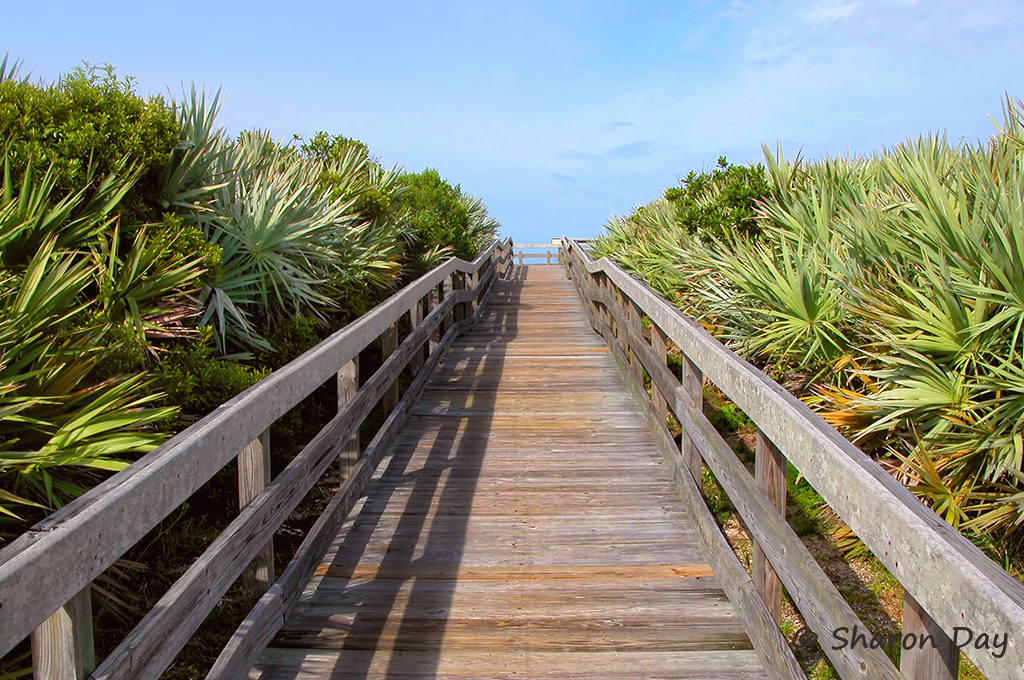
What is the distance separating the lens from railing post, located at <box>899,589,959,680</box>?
1.77 m

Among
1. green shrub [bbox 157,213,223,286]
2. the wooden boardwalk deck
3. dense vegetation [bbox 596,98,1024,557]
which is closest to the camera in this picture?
the wooden boardwalk deck

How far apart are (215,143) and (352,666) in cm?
430

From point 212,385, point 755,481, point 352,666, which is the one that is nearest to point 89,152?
point 212,385

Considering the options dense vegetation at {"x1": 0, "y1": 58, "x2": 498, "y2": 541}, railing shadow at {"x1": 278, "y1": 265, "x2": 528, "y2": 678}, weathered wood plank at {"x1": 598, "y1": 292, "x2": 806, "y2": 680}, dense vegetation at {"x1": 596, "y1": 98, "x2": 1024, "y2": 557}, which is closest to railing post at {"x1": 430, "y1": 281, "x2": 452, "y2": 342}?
dense vegetation at {"x1": 0, "y1": 58, "x2": 498, "y2": 541}

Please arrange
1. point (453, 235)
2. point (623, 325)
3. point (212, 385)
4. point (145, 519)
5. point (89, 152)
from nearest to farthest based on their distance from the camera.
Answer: point (145, 519), point (212, 385), point (89, 152), point (623, 325), point (453, 235)

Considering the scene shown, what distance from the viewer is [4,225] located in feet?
13.6

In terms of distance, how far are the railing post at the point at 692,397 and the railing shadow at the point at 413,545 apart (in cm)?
126

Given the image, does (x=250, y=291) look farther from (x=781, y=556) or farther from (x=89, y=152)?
(x=781, y=556)

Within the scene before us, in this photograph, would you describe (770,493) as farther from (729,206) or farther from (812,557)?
(729,206)

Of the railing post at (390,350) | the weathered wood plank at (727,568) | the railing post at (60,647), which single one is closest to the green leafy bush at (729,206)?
the weathered wood plank at (727,568)

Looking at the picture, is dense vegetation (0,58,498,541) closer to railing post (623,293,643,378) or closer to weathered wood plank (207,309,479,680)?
weathered wood plank (207,309,479,680)

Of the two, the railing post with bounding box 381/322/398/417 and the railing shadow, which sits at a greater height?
the railing post with bounding box 381/322/398/417

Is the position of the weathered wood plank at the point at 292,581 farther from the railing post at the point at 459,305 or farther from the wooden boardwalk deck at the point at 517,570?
the railing post at the point at 459,305

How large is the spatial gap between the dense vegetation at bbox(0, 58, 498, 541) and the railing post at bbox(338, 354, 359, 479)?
0.80m
